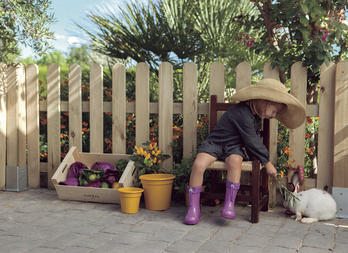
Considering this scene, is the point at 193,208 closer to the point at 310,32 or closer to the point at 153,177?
the point at 153,177

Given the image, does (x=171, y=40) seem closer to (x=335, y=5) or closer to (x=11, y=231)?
(x=335, y=5)

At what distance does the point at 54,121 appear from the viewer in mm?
4164

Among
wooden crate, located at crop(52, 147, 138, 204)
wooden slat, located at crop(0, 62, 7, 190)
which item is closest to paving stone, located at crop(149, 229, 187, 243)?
wooden crate, located at crop(52, 147, 138, 204)

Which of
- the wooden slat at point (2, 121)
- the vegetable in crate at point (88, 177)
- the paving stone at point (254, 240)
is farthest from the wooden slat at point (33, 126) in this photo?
the paving stone at point (254, 240)

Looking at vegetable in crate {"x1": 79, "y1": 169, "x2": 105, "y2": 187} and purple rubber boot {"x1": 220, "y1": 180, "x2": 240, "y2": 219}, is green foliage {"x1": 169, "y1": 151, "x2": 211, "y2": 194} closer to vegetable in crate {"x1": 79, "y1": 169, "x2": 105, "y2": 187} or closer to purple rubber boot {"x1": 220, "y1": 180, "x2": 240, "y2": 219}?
purple rubber boot {"x1": 220, "y1": 180, "x2": 240, "y2": 219}

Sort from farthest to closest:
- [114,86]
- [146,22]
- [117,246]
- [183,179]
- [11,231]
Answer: [146,22] → [114,86] → [183,179] → [11,231] → [117,246]

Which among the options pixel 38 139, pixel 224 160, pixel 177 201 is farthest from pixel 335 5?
pixel 38 139

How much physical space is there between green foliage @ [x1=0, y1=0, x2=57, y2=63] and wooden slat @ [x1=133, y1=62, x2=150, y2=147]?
125 centimetres

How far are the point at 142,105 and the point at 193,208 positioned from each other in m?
1.45

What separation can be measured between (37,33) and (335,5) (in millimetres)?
3438

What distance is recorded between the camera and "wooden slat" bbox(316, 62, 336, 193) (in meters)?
3.35

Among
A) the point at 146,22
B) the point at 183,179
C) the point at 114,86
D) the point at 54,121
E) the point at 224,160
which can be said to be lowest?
the point at 183,179

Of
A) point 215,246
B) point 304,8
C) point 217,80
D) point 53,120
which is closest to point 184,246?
point 215,246

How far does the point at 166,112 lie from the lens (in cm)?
379
